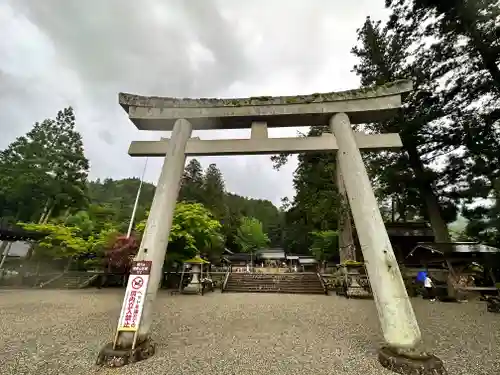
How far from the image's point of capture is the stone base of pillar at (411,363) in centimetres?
336

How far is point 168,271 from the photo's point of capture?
15812mm

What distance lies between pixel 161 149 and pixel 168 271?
39.9ft

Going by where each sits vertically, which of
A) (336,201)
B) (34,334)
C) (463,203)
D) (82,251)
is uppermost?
(336,201)

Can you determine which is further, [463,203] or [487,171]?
[463,203]

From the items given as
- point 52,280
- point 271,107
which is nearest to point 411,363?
point 271,107

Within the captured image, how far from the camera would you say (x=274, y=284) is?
15797mm

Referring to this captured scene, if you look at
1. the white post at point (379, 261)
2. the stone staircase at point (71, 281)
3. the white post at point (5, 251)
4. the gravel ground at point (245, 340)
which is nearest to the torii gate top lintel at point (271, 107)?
the white post at point (379, 261)

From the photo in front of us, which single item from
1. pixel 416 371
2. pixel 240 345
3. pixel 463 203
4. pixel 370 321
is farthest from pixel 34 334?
pixel 463 203

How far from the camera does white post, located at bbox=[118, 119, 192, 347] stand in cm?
417

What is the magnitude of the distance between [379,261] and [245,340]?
2.85 metres

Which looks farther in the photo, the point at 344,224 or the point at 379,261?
the point at 344,224

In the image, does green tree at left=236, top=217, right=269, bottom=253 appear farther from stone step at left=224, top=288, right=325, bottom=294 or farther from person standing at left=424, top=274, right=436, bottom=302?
person standing at left=424, top=274, right=436, bottom=302

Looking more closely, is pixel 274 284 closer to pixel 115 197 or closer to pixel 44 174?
pixel 44 174

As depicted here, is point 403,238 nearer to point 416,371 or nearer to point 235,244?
point 416,371
